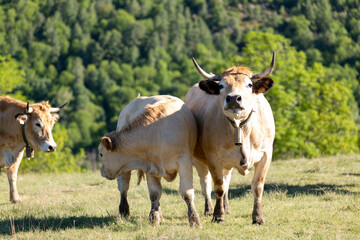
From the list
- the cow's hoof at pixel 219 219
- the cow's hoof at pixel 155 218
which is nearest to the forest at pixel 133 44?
the cow's hoof at pixel 219 219

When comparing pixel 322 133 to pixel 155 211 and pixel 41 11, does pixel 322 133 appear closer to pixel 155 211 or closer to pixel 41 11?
pixel 155 211

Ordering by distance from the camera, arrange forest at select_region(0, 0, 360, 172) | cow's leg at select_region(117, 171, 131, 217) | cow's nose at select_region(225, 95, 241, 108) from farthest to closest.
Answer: forest at select_region(0, 0, 360, 172) → cow's leg at select_region(117, 171, 131, 217) → cow's nose at select_region(225, 95, 241, 108)

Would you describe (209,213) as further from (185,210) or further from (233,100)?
(233,100)

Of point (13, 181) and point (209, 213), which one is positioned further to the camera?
point (13, 181)

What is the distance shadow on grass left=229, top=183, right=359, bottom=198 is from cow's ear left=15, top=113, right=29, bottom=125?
178 inches

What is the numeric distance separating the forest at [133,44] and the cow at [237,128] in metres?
75.6

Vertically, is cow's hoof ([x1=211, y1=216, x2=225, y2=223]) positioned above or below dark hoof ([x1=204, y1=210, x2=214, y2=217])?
above

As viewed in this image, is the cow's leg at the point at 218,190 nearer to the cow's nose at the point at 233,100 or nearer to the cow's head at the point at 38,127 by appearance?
the cow's nose at the point at 233,100

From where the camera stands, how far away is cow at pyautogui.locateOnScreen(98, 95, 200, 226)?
25.9ft

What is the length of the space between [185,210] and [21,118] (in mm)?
4258

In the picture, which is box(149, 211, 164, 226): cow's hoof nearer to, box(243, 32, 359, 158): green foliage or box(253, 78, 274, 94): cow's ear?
box(253, 78, 274, 94): cow's ear

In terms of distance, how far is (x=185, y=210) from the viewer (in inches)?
369

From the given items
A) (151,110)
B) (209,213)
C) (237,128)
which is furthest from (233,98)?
(209,213)

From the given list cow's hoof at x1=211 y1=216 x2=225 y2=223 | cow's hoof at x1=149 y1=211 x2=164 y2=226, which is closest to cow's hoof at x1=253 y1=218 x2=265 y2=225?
cow's hoof at x1=211 y1=216 x2=225 y2=223
